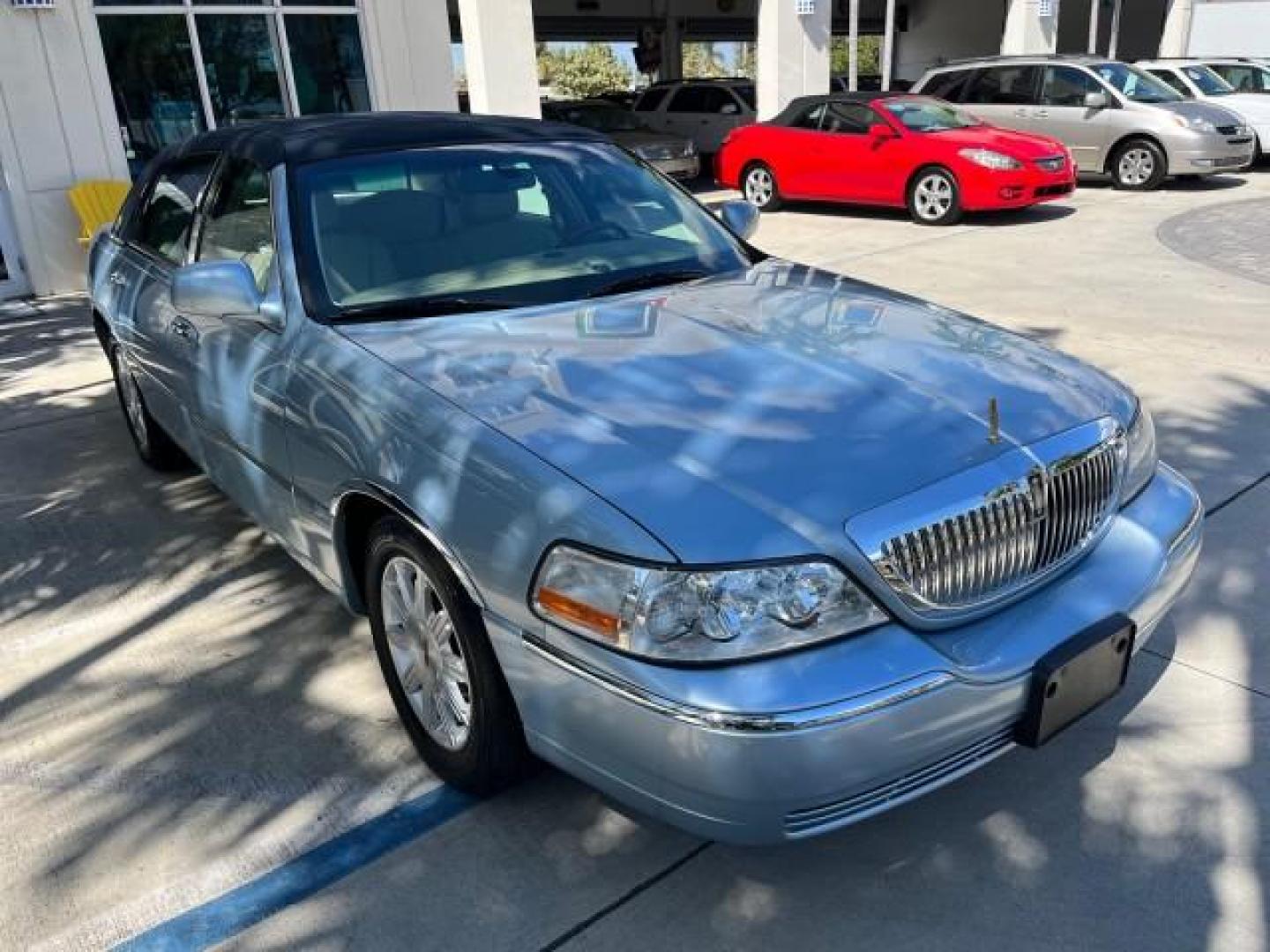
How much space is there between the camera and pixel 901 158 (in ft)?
39.5

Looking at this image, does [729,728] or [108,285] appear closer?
[729,728]

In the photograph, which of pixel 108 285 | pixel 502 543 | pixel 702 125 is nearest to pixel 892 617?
pixel 502 543

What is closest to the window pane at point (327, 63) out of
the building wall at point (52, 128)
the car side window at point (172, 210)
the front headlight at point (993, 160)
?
the building wall at point (52, 128)

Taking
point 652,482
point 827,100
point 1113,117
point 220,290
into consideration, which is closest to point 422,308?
point 220,290

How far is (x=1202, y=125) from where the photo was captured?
13.2 metres

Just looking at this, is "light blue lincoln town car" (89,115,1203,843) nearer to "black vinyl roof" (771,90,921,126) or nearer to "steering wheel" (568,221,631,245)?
"steering wheel" (568,221,631,245)

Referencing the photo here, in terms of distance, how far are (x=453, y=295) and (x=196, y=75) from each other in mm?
9271

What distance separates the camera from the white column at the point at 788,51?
634 inches

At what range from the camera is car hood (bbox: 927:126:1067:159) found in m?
11.7

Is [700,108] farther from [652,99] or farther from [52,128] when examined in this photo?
[52,128]

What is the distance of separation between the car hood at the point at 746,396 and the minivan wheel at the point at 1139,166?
12.1 metres

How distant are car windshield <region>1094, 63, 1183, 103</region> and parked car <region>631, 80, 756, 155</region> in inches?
249

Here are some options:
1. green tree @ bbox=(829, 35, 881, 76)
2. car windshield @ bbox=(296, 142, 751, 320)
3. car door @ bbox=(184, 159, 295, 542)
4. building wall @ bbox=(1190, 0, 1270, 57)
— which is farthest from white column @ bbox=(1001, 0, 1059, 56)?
green tree @ bbox=(829, 35, 881, 76)

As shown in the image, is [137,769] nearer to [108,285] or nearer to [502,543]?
[502,543]
